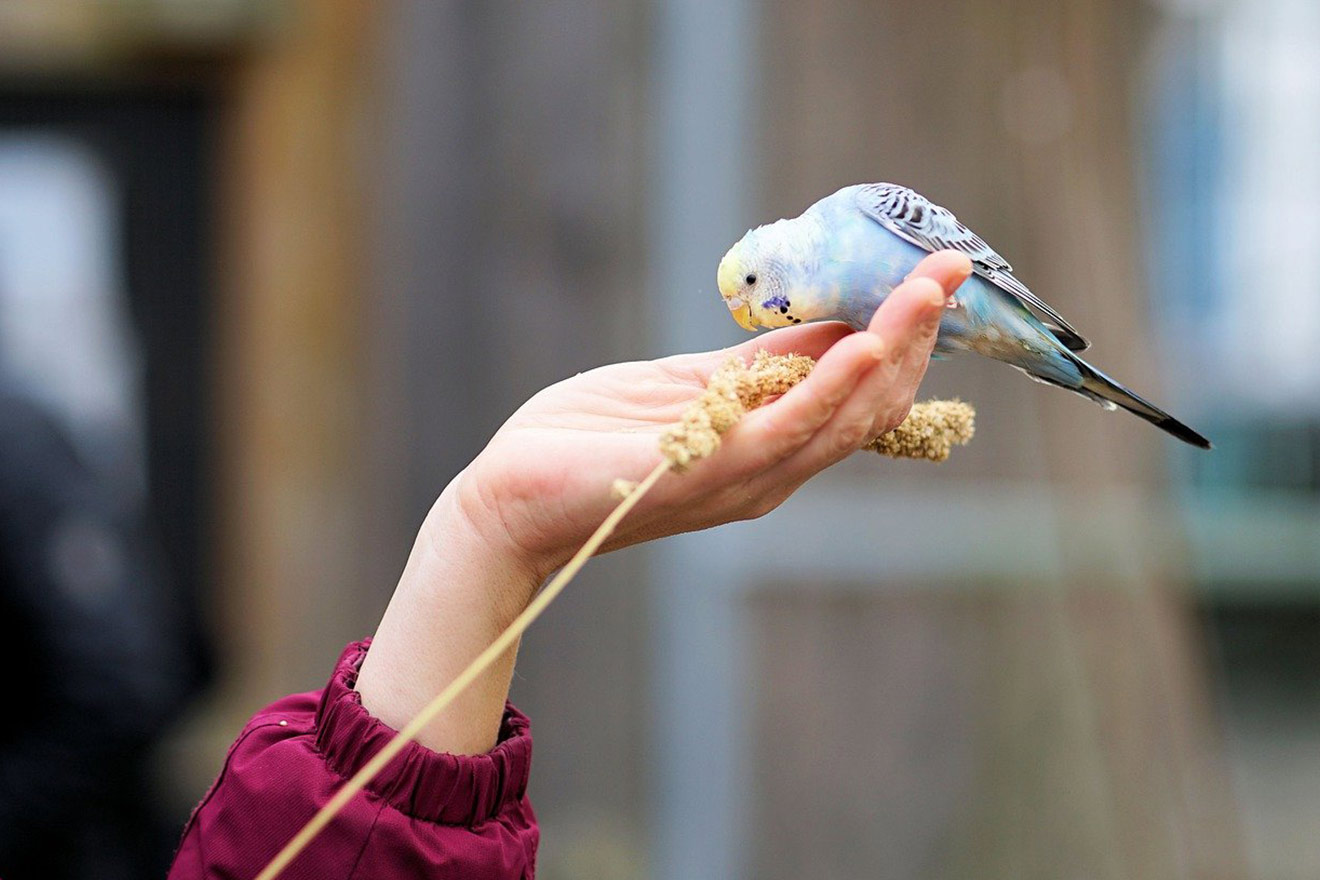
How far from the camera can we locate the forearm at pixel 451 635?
1.29 metres

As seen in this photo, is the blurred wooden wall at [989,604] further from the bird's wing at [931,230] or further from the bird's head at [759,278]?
the bird's head at [759,278]

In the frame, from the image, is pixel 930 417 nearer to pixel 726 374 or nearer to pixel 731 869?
pixel 726 374

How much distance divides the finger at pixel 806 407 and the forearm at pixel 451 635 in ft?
A: 0.82

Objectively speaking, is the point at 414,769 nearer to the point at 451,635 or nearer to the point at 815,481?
the point at 451,635

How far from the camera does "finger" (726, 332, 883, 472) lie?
3.96 feet

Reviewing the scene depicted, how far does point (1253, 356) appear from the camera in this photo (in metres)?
5.05

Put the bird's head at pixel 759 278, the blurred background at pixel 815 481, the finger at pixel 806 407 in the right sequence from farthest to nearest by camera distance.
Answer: the blurred background at pixel 815 481
the bird's head at pixel 759 278
the finger at pixel 806 407

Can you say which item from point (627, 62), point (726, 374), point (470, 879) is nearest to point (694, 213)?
point (627, 62)

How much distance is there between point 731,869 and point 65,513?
186 cm

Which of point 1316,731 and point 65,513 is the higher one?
point 65,513

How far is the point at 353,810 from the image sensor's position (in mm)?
1235

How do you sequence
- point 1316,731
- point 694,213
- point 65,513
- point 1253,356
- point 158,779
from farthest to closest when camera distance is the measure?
point 1316,731 < point 1253,356 < point 158,779 < point 694,213 < point 65,513

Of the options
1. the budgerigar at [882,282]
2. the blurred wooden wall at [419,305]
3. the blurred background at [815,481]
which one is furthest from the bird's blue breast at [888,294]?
the blurred wooden wall at [419,305]

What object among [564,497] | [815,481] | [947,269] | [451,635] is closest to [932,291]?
[947,269]
